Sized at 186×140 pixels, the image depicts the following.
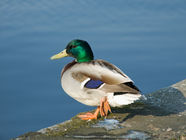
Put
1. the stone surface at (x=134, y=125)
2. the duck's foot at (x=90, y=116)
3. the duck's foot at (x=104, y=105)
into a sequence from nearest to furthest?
the stone surface at (x=134, y=125), the duck's foot at (x=104, y=105), the duck's foot at (x=90, y=116)

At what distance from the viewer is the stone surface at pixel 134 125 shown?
16.1 feet

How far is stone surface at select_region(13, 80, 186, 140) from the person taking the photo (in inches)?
193

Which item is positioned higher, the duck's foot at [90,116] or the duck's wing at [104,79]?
the duck's wing at [104,79]

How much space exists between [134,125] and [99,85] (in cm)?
67

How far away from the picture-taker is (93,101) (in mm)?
5160

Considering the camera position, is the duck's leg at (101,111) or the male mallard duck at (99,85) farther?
the duck's leg at (101,111)

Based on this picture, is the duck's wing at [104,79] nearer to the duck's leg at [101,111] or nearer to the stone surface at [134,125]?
the duck's leg at [101,111]

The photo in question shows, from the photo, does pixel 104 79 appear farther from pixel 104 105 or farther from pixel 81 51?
pixel 81 51

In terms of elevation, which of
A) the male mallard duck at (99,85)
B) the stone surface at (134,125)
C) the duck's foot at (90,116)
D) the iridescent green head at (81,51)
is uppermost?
the iridescent green head at (81,51)

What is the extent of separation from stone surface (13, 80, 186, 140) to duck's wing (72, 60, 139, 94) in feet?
1.47

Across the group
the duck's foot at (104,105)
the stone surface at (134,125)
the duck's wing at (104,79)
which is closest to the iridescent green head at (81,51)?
the duck's wing at (104,79)

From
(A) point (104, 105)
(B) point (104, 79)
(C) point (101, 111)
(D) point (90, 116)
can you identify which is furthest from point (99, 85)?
(D) point (90, 116)

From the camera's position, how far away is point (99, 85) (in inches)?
197

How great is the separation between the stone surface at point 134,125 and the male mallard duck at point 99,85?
23 centimetres
